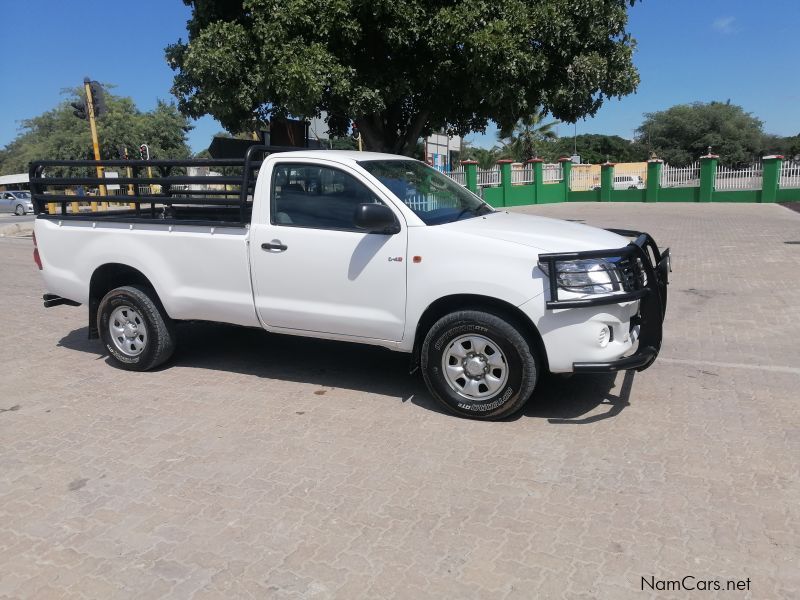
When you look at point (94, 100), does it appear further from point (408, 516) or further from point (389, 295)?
point (408, 516)

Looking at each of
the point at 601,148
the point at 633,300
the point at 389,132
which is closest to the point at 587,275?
the point at 633,300

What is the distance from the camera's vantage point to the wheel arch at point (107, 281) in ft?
19.4

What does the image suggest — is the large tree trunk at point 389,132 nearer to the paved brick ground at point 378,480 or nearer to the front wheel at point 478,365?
the paved brick ground at point 378,480

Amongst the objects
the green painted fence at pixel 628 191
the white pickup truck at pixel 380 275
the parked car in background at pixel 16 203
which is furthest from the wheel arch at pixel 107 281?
the parked car in background at pixel 16 203

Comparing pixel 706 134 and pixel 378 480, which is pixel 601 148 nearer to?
pixel 706 134

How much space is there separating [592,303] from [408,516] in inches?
69.0

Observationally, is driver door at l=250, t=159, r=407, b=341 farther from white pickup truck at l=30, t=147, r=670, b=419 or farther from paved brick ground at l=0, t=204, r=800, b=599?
paved brick ground at l=0, t=204, r=800, b=599

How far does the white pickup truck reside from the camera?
4312 mm

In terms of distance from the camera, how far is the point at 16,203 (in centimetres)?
4150

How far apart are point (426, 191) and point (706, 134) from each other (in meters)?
65.9

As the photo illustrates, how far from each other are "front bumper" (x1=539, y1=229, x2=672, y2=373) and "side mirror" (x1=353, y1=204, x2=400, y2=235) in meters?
1.09

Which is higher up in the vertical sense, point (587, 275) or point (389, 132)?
point (389, 132)

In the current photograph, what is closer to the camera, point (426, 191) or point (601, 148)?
point (426, 191)

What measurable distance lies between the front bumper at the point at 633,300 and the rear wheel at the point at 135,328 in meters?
3.40
